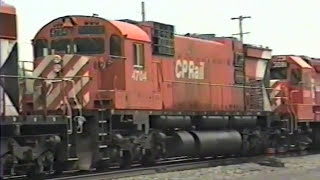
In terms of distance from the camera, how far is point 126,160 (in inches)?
680

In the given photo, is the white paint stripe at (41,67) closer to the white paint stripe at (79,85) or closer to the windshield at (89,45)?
the white paint stripe at (79,85)

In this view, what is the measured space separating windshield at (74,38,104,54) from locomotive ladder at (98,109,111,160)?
173 cm

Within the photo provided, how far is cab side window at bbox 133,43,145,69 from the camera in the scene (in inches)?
684

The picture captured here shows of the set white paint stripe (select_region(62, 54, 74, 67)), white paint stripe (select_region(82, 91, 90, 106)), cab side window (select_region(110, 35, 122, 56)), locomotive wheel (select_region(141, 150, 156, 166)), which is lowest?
locomotive wheel (select_region(141, 150, 156, 166))

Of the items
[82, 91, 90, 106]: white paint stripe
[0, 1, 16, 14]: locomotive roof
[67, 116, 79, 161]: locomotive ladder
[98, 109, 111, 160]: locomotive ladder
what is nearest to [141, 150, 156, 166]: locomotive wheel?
[98, 109, 111, 160]: locomotive ladder

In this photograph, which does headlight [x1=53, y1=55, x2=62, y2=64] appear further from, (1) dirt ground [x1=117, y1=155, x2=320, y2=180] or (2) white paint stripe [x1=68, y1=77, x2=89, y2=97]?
(1) dirt ground [x1=117, y1=155, x2=320, y2=180]

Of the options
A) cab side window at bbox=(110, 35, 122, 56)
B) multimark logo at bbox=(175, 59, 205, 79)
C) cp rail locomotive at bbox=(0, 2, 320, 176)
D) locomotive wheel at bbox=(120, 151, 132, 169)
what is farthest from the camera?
multimark logo at bbox=(175, 59, 205, 79)

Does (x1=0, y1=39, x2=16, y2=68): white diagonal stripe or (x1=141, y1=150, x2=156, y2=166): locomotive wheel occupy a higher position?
(x1=0, y1=39, x2=16, y2=68): white diagonal stripe

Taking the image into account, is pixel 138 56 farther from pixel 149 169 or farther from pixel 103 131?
pixel 149 169

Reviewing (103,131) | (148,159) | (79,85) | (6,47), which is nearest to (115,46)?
(79,85)

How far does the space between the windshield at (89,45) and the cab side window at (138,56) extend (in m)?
0.99

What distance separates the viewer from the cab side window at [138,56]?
17.4m

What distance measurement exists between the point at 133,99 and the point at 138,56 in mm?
1188

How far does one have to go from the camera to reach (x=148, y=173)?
16.0 metres
